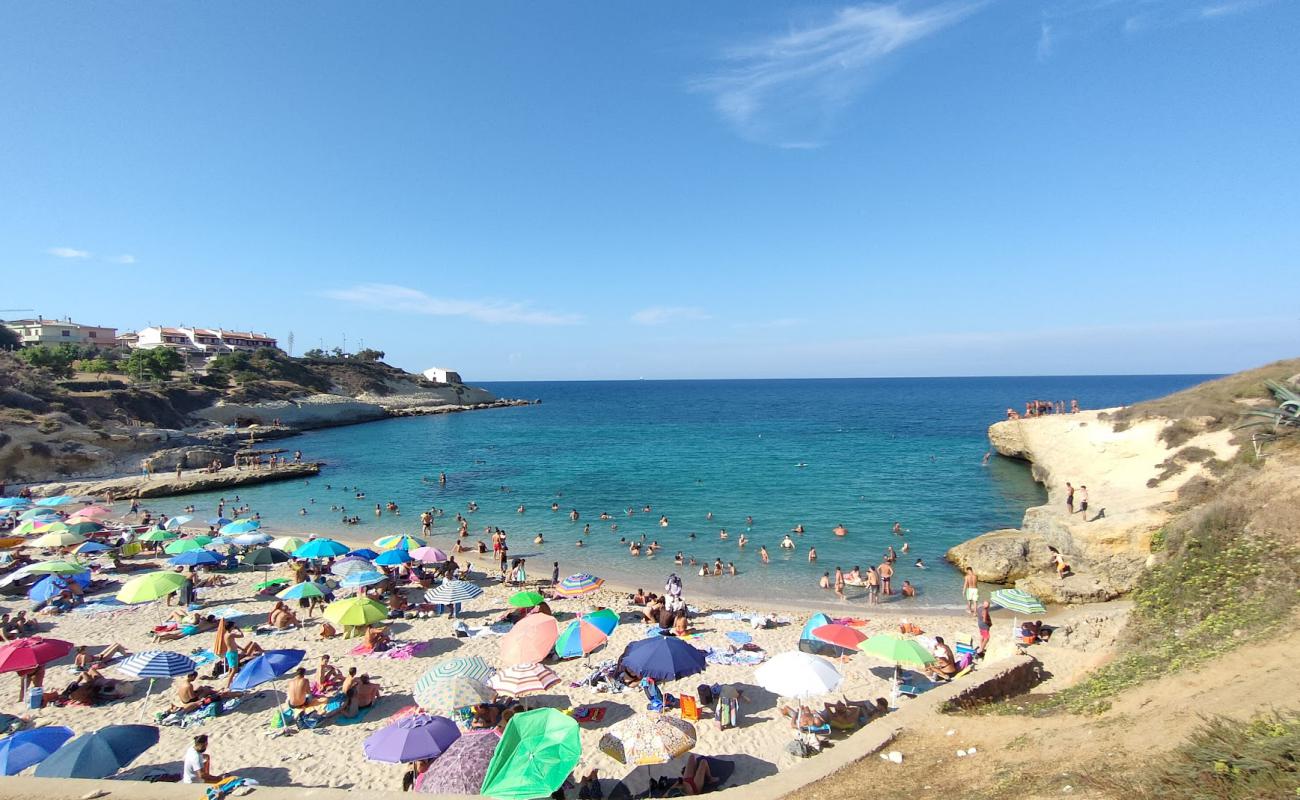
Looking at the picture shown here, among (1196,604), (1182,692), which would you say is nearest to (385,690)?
(1182,692)

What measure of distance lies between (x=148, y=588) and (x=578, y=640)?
11.8 m

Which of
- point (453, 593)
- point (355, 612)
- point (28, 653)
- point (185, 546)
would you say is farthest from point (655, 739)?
point (185, 546)

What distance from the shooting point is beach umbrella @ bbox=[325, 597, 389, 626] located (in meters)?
14.5

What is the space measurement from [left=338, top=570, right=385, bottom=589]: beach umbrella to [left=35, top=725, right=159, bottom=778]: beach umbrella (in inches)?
341

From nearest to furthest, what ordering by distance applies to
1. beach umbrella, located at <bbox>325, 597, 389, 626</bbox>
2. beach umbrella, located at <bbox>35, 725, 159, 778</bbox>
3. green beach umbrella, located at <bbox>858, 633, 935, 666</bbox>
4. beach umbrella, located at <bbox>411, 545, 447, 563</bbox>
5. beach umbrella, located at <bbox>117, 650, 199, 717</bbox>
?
1. beach umbrella, located at <bbox>35, 725, 159, 778</bbox>
2. green beach umbrella, located at <bbox>858, 633, 935, 666</bbox>
3. beach umbrella, located at <bbox>117, 650, 199, 717</bbox>
4. beach umbrella, located at <bbox>325, 597, 389, 626</bbox>
5. beach umbrella, located at <bbox>411, 545, 447, 563</bbox>

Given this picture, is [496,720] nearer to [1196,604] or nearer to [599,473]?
[1196,604]

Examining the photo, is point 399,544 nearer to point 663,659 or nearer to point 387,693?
point 387,693

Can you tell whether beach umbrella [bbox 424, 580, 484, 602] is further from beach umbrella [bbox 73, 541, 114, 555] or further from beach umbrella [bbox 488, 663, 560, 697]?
beach umbrella [bbox 73, 541, 114, 555]

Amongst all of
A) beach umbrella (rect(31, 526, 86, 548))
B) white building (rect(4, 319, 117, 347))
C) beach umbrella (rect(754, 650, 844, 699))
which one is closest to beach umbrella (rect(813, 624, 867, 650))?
beach umbrella (rect(754, 650, 844, 699))

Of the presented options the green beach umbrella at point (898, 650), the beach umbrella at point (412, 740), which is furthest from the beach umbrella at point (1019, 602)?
the beach umbrella at point (412, 740)

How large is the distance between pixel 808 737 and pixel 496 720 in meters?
5.51

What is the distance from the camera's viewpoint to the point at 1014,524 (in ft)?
94.2

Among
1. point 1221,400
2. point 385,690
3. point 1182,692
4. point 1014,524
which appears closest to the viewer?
point 1182,692

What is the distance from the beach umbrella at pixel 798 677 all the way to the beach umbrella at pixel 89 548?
84.6 ft
